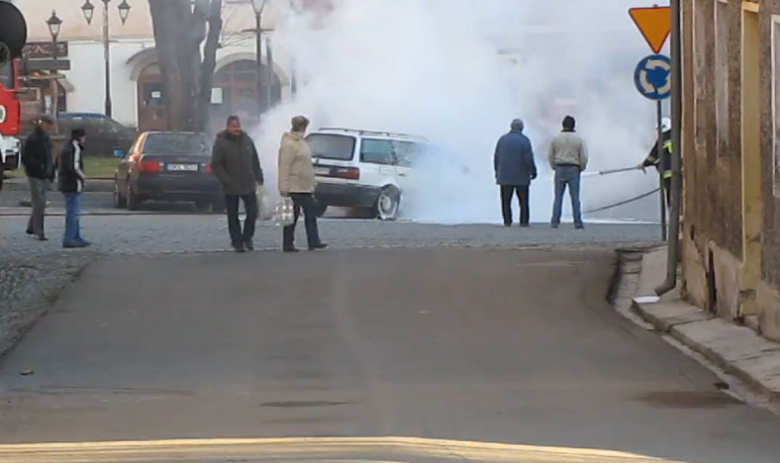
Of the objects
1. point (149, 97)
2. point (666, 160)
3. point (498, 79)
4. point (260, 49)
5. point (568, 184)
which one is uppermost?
point (260, 49)

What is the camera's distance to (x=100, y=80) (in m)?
59.8

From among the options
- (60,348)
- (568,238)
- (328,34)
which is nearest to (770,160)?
(60,348)

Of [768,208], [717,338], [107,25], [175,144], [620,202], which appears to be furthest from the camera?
[107,25]

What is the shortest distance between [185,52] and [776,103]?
1161 inches

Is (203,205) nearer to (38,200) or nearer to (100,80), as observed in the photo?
(38,200)

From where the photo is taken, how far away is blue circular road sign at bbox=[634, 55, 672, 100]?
62.5 feet

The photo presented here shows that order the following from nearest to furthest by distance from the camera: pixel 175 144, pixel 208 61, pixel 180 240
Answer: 1. pixel 180 240
2. pixel 175 144
3. pixel 208 61

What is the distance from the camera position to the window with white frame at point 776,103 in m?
12.1

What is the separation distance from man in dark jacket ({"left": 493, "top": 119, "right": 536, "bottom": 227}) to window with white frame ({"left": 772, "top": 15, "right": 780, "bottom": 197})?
12.0m

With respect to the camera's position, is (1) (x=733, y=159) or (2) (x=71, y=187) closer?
(1) (x=733, y=159)

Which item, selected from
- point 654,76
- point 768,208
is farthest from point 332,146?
point 768,208

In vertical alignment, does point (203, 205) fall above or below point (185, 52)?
below

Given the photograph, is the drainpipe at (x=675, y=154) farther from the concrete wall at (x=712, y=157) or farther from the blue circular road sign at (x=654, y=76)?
the blue circular road sign at (x=654, y=76)

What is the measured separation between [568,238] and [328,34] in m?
14.7
